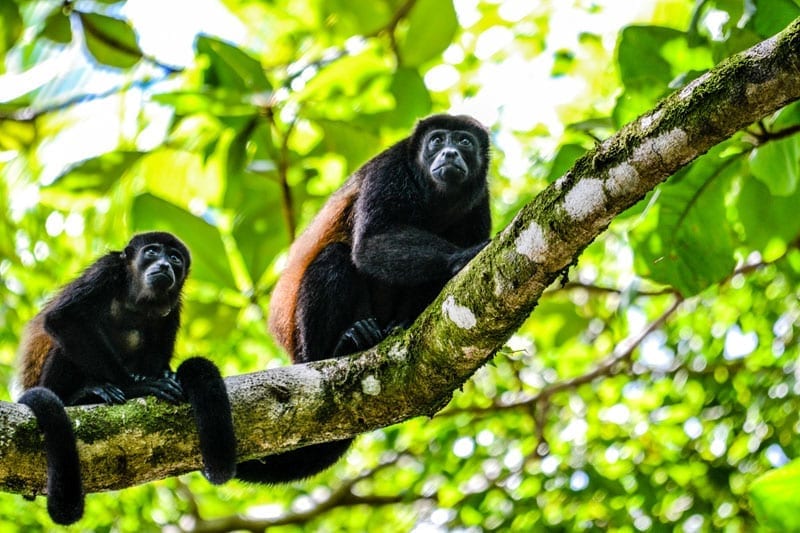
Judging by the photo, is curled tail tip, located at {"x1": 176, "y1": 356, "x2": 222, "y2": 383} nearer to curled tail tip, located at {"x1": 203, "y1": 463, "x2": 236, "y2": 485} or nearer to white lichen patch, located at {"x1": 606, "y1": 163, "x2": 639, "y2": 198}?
curled tail tip, located at {"x1": 203, "y1": 463, "x2": 236, "y2": 485}

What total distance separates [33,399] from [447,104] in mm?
5269

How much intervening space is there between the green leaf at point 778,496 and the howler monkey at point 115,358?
8.23 feet

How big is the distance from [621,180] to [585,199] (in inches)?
5.6

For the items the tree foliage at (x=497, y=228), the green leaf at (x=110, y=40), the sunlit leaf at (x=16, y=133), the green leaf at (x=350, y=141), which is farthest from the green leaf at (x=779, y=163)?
the sunlit leaf at (x=16, y=133)

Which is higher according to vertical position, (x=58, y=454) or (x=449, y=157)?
(x=449, y=157)

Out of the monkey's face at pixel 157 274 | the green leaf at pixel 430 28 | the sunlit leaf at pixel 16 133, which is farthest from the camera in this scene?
the sunlit leaf at pixel 16 133

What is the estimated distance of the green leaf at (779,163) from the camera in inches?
142

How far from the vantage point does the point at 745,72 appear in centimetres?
243

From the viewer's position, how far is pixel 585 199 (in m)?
2.85

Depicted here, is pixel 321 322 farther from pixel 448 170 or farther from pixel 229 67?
pixel 229 67

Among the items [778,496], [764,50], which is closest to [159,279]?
[764,50]

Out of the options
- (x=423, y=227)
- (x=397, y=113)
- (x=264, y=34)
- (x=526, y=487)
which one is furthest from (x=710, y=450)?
(x=264, y=34)

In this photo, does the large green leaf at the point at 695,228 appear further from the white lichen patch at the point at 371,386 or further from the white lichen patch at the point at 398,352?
the white lichen patch at the point at 371,386

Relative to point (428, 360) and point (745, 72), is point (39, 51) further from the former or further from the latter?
point (745, 72)
